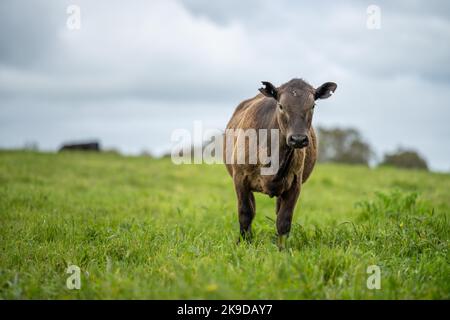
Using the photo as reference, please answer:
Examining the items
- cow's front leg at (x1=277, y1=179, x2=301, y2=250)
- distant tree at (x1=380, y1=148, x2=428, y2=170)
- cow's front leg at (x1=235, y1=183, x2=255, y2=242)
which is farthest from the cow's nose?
distant tree at (x1=380, y1=148, x2=428, y2=170)

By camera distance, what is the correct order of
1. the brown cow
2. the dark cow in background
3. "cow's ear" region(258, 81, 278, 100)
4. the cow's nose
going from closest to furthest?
the cow's nose → the brown cow → "cow's ear" region(258, 81, 278, 100) → the dark cow in background

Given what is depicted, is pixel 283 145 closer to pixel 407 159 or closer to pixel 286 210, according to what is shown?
pixel 286 210

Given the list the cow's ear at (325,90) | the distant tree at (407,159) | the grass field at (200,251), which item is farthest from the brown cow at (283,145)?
the distant tree at (407,159)

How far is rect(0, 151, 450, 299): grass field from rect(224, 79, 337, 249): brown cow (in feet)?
1.31

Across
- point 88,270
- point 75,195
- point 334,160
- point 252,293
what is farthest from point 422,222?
point 334,160

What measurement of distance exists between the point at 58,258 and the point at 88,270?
0.63 meters

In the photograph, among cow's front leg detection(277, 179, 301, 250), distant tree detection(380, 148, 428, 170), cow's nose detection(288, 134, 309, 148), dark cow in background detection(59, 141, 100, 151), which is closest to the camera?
cow's nose detection(288, 134, 309, 148)

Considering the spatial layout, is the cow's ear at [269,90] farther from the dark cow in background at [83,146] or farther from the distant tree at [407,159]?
the distant tree at [407,159]

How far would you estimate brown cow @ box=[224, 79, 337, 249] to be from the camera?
615 cm

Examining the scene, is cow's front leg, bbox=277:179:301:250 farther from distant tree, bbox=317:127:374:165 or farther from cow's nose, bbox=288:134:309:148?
distant tree, bbox=317:127:374:165

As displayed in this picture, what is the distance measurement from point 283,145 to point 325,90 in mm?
974

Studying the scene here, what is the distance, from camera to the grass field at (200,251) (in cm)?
448

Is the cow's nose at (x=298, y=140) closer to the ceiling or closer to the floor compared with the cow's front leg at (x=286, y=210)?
closer to the ceiling

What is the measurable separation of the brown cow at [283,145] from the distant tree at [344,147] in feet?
87.4
